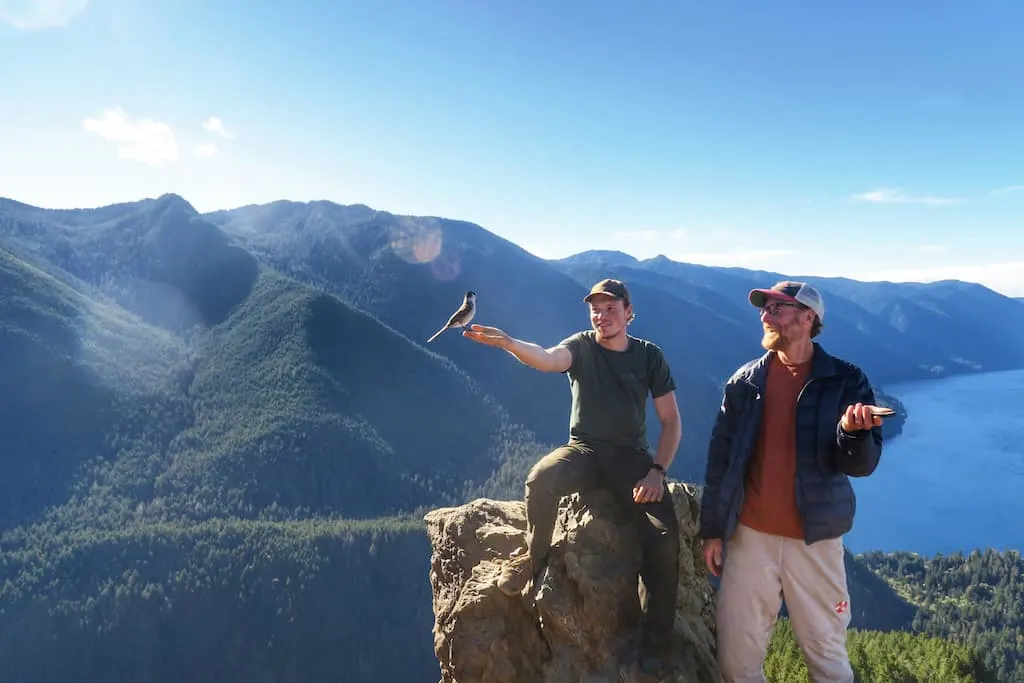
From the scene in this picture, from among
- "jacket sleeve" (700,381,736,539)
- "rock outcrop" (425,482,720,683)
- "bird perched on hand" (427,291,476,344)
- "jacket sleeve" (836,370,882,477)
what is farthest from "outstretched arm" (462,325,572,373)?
"jacket sleeve" (836,370,882,477)

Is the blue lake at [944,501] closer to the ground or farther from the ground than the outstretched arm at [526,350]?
closer to the ground

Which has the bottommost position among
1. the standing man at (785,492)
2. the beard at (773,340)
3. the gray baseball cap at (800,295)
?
the standing man at (785,492)

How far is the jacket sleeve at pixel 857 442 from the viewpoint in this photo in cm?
534

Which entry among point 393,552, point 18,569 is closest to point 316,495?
point 393,552

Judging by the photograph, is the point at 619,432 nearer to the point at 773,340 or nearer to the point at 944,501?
the point at 773,340

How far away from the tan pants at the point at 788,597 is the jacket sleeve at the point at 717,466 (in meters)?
0.29

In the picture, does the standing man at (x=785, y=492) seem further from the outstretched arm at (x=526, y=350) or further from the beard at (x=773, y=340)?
the outstretched arm at (x=526, y=350)

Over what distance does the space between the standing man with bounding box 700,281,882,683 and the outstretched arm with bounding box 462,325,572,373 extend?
1734 millimetres

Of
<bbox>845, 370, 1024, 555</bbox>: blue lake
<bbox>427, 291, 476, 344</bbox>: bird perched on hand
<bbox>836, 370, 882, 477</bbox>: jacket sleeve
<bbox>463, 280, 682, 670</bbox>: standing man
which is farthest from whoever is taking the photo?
<bbox>845, 370, 1024, 555</bbox>: blue lake

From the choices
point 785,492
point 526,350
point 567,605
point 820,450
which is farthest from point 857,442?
point 567,605

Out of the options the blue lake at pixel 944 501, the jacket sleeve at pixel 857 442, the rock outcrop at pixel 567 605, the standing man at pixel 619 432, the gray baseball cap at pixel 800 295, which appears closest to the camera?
the jacket sleeve at pixel 857 442

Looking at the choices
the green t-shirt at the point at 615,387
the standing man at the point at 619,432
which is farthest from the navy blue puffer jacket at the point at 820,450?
the green t-shirt at the point at 615,387

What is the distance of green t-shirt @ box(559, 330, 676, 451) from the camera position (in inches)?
266

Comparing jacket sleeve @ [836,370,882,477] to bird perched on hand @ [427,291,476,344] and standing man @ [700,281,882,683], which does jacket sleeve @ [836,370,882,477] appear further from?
bird perched on hand @ [427,291,476,344]
